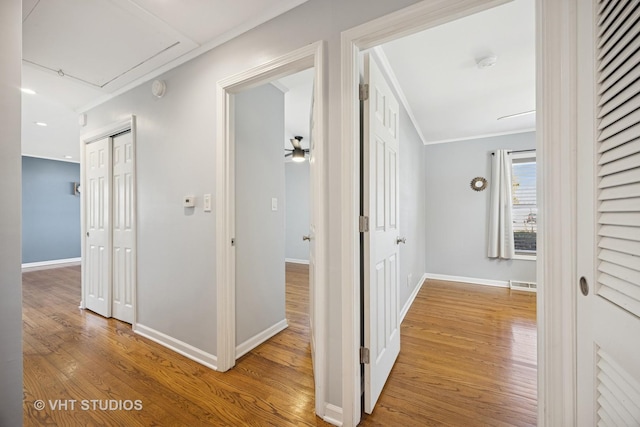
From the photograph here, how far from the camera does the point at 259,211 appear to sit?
7.16ft

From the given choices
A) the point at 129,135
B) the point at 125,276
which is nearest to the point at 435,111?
the point at 129,135

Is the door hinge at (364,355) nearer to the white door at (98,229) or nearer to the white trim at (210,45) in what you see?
the white trim at (210,45)

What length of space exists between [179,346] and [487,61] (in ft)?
11.5

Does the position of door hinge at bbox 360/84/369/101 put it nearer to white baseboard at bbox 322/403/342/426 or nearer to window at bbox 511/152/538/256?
white baseboard at bbox 322/403/342/426

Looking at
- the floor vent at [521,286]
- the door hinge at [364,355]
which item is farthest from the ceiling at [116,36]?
the floor vent at [521,286]

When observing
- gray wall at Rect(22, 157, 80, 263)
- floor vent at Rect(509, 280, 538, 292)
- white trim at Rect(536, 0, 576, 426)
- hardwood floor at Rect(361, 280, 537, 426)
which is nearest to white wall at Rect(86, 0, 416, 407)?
hardwood floor at Rect(361, 280, 537, 426)

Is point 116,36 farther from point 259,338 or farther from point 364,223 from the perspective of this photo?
point 259,338

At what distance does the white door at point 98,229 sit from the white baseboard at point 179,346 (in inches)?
32.2

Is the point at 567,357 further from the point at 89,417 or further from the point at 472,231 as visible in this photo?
the point at 472,231

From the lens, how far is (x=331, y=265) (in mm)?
1352

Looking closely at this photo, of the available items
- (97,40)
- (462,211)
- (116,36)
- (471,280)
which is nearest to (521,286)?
(471,280)

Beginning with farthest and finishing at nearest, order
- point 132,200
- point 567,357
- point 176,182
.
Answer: point 132,200 < point 176,182 < point 567,357

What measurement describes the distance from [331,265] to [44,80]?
3.26m

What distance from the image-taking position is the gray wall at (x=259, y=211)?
1.99 meters
